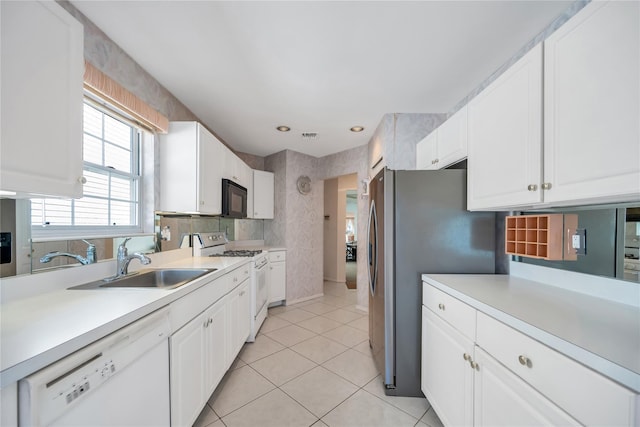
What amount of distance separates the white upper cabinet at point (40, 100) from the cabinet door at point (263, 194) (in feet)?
8.89

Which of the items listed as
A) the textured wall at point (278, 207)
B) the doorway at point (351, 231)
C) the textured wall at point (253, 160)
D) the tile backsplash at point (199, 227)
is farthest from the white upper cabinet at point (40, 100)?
the doorway at point (351, 231)

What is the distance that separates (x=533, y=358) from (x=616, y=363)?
0.78ft

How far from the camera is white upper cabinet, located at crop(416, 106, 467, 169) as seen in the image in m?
1.68

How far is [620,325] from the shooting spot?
0.85 m

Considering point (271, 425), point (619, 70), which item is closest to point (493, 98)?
point (619, 70)

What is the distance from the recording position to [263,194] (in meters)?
3.88

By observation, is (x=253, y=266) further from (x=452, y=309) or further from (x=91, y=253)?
(x=452, y=309)

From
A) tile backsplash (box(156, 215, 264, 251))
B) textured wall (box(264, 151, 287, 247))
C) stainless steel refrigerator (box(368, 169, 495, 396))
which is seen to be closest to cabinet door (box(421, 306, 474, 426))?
stainless steel refrigerator (box(368, 169, 495, 396))

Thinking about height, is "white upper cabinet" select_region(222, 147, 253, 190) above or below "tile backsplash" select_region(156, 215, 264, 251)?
above

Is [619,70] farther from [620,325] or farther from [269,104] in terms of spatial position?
[269,104]

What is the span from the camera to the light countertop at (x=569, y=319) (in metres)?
0.65

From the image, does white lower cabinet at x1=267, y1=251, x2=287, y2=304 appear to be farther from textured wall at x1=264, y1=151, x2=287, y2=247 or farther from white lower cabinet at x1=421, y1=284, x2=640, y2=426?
white lower cabinet at x1=421, y1=284, x2=640, y2=426

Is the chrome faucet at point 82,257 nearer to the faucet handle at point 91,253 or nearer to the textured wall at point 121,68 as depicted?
the faucet handle at point 91,253

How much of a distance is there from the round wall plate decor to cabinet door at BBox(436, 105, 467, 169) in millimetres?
2445
